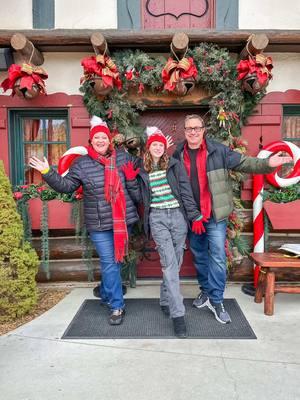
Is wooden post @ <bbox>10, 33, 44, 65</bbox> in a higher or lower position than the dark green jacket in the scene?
higher

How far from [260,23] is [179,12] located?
106cm

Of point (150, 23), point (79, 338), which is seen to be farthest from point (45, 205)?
point (150, 23)

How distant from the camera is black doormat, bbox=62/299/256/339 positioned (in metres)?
3.30

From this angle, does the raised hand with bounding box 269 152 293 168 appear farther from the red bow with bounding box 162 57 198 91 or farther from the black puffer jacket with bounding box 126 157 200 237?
the red bow with bounding box 162 57 198 91

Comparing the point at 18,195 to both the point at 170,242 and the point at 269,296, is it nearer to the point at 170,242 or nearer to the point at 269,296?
the point at 170,242

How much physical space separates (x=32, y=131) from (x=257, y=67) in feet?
9.81

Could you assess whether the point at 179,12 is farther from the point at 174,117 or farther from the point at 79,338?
the point at 79,338

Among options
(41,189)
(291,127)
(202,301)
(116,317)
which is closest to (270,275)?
(202,301)

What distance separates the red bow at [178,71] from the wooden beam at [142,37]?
0.36 meters

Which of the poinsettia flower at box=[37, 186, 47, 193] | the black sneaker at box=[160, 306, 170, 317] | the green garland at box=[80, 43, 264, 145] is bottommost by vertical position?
the black sneaker at box=[160, 306, 170, 317]

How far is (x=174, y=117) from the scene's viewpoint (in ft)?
15.8

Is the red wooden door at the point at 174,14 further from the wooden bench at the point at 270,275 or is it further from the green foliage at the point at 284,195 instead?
the wooden bench at the point at 270,275

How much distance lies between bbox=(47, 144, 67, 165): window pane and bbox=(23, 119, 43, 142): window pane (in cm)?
19

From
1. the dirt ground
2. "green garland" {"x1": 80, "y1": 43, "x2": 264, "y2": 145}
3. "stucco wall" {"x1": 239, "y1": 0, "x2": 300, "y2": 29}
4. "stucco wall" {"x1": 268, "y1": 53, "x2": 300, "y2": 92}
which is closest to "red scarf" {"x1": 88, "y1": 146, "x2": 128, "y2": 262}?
"green garland" {"x1": 80, "y1": 43, "x2": 264, "y2": 145}
